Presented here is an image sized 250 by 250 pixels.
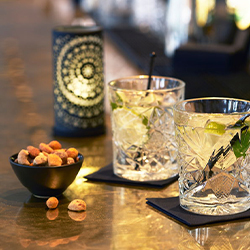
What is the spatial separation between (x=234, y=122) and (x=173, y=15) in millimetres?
2326

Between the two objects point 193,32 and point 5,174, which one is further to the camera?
point 193,32

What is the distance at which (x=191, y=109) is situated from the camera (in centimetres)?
86

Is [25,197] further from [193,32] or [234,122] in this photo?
[193,32]

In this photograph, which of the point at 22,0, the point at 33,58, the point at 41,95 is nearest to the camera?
the point at 41,95

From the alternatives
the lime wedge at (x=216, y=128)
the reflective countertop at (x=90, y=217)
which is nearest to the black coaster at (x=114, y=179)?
the reflective countertop at (x=90, y=217)

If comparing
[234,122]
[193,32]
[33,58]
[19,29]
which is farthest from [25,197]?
[19,29]

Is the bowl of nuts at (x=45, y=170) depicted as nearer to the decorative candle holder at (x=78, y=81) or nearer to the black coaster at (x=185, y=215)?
the black coaster at (x=185, y=215)

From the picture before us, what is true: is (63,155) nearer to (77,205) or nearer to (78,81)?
(77,205)

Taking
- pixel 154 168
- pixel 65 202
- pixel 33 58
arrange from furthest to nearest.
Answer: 1. pixel 33 58
2. pixel 154 168
3. pixel 65 202

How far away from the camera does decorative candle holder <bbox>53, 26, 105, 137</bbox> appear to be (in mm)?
1278

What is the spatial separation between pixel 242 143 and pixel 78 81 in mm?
596

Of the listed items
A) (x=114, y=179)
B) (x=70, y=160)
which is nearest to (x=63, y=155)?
(x=70, y=160)

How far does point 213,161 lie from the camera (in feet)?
2.58

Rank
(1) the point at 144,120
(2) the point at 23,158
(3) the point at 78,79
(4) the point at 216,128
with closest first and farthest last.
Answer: (4) the point at 216,128, (2) the point at 23,158, (1) the point at 144,120, (3) the point at 78,79
